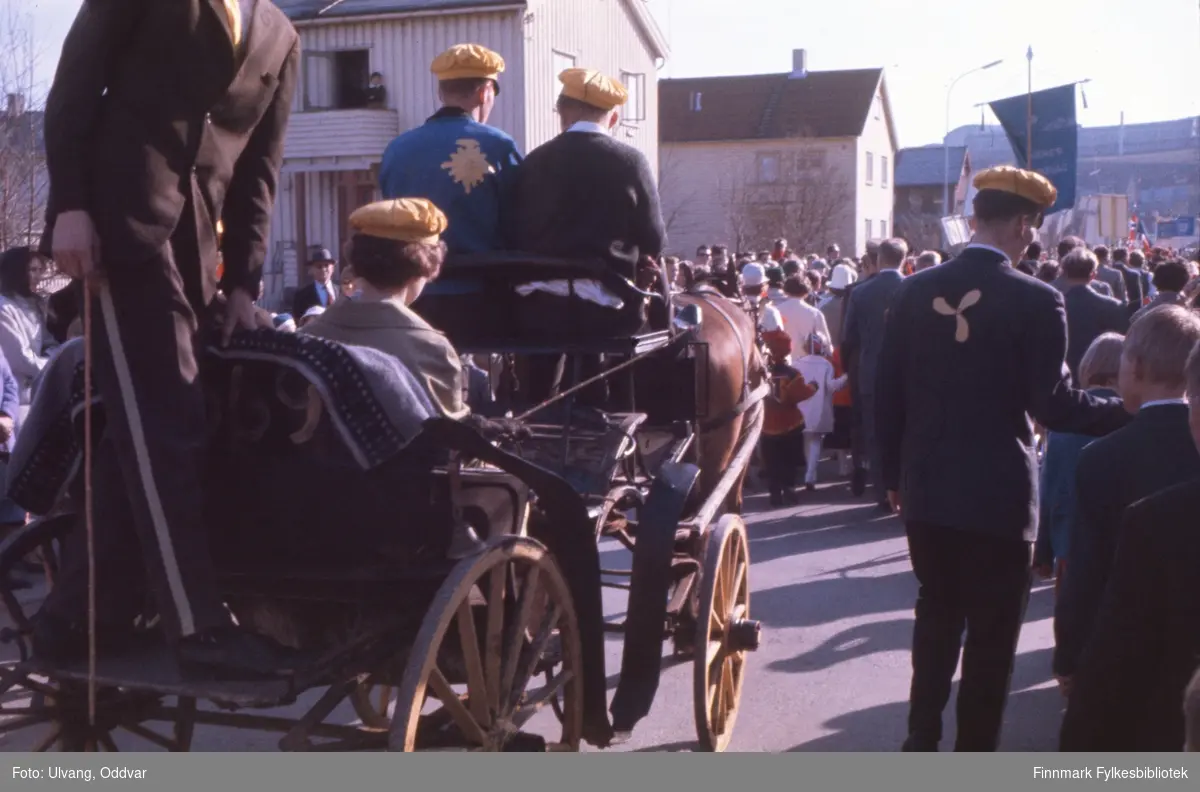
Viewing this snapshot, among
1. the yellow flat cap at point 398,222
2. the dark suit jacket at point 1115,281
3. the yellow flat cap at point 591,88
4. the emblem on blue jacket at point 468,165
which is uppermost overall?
the yellow flat cap at point 591,88

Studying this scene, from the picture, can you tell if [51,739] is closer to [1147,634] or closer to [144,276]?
[144,276]

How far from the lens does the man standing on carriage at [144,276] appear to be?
11.2 feet

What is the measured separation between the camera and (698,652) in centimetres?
521

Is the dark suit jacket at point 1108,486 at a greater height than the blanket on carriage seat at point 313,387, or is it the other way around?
the blanket on carriage seat at point 313,387

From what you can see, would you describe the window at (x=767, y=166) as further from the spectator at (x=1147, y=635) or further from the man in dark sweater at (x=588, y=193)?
the spectator at (x=1147, y=635)

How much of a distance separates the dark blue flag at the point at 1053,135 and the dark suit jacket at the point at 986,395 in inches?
472

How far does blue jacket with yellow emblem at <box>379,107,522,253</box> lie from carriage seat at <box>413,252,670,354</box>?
23 cm

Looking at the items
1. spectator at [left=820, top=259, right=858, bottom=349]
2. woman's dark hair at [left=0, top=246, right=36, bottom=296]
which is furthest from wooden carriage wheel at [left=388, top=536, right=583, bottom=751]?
spectator at [left=820, top=259, right=858, bottom=349]

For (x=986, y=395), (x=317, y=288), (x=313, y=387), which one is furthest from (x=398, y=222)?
(x=317, y=288)

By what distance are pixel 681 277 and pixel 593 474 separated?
34.8 ft

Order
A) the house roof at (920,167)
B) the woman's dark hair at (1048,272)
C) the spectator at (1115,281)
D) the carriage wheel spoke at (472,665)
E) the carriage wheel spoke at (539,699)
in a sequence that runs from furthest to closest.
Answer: the house roof at (920,167) → the spectator at (1115,281) → the woman's dark hair at (1048,272) → the carriage wheel spoke at (539,699) → the carriage wheel spoke at (472,665)

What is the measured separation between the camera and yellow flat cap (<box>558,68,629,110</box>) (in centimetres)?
569

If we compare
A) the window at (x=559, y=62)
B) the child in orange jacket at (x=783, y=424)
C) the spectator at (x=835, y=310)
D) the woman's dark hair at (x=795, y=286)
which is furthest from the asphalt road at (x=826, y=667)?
the window at (x=559, y=62)

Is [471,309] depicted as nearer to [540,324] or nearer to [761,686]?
[540,324]
